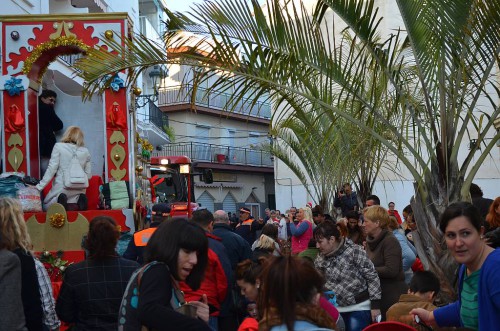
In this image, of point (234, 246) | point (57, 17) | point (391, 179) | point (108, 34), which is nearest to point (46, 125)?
point (57, 17)

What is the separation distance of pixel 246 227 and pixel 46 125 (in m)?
7.31

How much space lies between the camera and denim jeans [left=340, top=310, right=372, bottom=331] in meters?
7.88

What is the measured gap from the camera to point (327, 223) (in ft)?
25.7

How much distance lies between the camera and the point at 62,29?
1105 cm

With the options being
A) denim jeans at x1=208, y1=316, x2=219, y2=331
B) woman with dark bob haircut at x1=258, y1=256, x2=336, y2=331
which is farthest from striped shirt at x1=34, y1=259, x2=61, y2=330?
woman with dark bob haircut at x1=258, y1=256, x2=336, y2=331

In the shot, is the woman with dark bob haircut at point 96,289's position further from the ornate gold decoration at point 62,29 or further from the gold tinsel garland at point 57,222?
the ornate gold decoration at point 62,29

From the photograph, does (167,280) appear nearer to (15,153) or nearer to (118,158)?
(118,158)

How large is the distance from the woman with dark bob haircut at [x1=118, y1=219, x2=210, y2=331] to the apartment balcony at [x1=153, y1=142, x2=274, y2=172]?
1393 inches

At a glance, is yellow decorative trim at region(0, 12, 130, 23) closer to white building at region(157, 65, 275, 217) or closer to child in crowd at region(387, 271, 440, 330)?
child in crowd at region(387, 271, 440, 330)

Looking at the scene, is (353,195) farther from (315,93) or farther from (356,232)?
(315,93)

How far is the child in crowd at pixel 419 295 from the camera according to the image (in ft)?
19.5

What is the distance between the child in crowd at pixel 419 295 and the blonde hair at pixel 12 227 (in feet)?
8.73

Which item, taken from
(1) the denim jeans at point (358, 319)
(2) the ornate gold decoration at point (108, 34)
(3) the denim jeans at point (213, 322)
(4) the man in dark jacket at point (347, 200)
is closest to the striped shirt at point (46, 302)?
(3) the denim jeans at point (213, 322)

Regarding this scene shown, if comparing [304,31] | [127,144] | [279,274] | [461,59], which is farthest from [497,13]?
[127,144]
